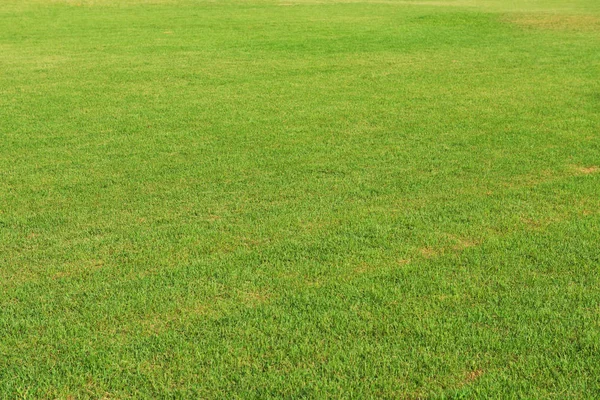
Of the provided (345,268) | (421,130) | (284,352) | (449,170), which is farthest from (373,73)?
(284,352)

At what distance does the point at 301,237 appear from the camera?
5512 mm

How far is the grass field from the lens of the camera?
152 inches

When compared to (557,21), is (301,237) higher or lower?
lower

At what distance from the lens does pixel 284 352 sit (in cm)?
398

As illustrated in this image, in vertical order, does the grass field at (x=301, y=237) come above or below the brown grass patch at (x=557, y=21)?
below

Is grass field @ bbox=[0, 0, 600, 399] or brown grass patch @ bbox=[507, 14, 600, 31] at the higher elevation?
brown grass patch @ bbox=[507, 14, 600, 31]

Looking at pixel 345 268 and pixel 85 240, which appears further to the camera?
pixel 85 240

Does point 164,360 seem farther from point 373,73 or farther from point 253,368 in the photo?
point 373,73

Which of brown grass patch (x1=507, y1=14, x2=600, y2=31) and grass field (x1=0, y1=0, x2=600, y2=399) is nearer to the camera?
grass field (x1=0, y1=0, x2=600, y2=399)

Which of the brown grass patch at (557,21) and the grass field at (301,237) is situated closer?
the grass field at (301,237)

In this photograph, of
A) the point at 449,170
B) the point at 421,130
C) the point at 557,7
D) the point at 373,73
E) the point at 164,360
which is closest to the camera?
the point at 164,360

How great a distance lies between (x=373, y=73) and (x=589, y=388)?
10.6 m

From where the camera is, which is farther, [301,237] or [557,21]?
[557,21]

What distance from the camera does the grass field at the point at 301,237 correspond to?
387cm
